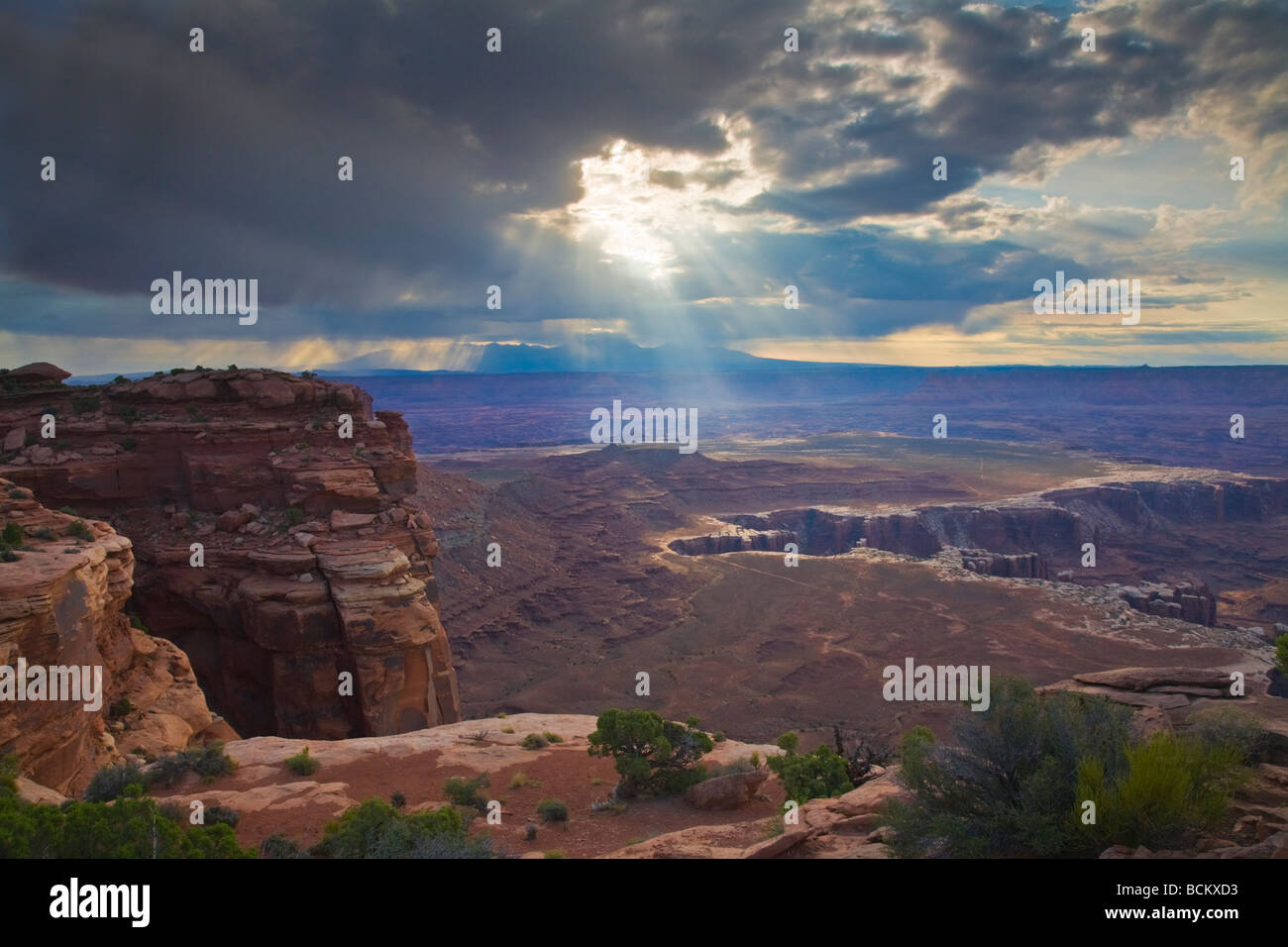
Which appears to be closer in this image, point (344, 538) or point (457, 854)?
point (457, 854)

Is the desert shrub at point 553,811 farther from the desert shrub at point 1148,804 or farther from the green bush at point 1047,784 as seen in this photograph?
the desert shrub at point 1148,804

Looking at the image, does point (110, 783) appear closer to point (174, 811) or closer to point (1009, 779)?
point (174, 811)

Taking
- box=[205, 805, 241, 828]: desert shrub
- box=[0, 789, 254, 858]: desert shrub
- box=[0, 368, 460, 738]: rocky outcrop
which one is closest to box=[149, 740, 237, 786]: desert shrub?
box=[205, 805, 241, 828]: desert shrub

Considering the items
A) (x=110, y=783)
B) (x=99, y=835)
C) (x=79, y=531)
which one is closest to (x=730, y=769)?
(x=99, y=835)

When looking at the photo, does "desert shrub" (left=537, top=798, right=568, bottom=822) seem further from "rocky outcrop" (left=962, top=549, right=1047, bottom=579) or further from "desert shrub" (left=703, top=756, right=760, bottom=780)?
"rocky outcrop" (left=962, top=549, right=1047, bottom=579)

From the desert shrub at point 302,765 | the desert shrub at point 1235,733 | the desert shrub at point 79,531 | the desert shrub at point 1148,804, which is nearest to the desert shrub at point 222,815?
the desert shrub at point 302,765

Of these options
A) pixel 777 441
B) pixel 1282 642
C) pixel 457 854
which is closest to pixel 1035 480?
pixel 777 441
